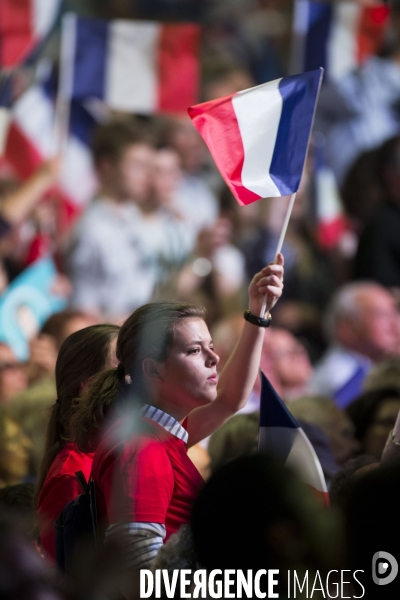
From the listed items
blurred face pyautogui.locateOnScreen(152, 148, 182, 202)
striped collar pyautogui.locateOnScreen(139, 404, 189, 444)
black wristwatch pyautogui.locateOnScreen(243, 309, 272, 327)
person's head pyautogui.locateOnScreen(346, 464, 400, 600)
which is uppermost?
blurred face pyautogui.locateOnScreen(152, 148, 182, 202)

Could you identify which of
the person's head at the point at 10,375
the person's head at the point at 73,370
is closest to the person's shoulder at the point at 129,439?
the person's head at the point at 73,370

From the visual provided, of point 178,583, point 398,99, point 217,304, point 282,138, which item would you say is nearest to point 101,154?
point 217,304

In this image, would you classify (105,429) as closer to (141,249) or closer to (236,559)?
(236,559)

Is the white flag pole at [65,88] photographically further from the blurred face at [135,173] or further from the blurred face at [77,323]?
the blurred face at [77,323]

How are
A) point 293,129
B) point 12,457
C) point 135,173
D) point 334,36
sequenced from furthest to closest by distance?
point 334,36 → point 135,173 → point 12,457 → point 293,129

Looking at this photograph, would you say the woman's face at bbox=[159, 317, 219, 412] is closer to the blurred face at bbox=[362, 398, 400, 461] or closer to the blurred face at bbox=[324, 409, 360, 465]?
the blurred face at bbox=[324, 409, 360, 465]

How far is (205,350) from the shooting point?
2723mm

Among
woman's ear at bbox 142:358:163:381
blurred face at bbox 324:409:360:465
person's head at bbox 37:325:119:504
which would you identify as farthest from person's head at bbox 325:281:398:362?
woman's ear at bbox 142:358:163:381

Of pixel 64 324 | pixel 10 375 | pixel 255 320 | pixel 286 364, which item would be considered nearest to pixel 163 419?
pixel 255 320

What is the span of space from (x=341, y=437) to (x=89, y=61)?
4.39m

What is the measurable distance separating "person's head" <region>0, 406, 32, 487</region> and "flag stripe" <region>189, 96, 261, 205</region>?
4.49ft

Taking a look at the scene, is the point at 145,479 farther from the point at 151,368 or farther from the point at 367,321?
the point at 367,321

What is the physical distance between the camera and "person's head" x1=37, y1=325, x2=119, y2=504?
297 centimetres

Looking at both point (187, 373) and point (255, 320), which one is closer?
point (187, 373)
